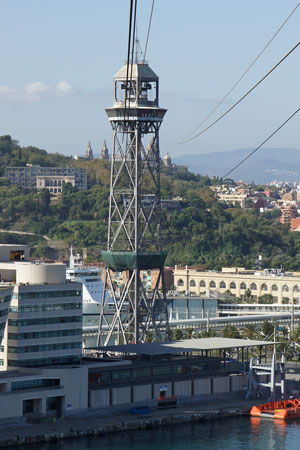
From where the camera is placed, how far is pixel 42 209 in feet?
624

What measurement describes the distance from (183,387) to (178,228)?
11371 centimetres

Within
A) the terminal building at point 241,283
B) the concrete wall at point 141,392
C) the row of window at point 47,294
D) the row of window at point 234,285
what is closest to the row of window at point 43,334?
the row of window at point 47,294

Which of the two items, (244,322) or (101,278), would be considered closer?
(244,322)

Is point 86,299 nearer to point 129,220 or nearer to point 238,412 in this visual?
point 129,220

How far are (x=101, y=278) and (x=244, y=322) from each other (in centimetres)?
2039

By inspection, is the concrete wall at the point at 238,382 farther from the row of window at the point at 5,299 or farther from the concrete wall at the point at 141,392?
the row of window at the point at 5,299

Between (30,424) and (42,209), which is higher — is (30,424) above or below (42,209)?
below

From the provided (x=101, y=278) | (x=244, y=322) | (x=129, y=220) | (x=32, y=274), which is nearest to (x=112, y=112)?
(x=129, y=220)

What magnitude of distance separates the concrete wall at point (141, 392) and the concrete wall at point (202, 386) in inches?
117

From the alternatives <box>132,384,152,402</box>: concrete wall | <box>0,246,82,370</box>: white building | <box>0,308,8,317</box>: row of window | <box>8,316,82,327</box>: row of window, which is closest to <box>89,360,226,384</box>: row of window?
<box>132,384,152,402</box>: concrete wall

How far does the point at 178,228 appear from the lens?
7087 inches

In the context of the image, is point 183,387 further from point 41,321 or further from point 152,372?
point 41,321

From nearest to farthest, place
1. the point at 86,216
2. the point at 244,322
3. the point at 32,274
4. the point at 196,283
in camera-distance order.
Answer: the point at 32,274 < the point at 244,322 < the point at 196,283 < the point at 86,216

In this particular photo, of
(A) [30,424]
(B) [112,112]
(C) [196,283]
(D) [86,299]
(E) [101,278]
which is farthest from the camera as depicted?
(C) [196,283]
